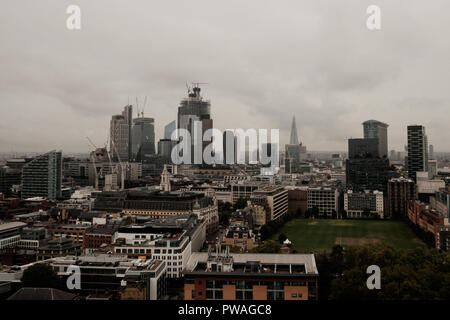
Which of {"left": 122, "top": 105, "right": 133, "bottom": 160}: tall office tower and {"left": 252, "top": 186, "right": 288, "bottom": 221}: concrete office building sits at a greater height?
{"left": 122, "top": 105, "right": 133, "bottom": 160}: tall office tower

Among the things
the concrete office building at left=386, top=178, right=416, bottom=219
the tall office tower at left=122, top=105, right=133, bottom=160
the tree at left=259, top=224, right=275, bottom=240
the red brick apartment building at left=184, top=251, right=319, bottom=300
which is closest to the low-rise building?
the tree at left=259, top=224, right=275, bottom=240

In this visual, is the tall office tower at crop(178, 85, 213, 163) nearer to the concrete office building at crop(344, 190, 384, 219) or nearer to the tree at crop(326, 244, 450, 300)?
the concrete office building at crop(344, 190, 384, 219)

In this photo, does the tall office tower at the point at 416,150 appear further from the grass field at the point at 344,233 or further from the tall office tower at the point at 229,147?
the tall office tower at the point at 229,147

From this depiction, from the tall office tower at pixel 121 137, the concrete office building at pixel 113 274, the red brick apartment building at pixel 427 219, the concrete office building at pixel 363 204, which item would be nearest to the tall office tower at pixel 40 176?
the concrete office building at pixel 113 274
